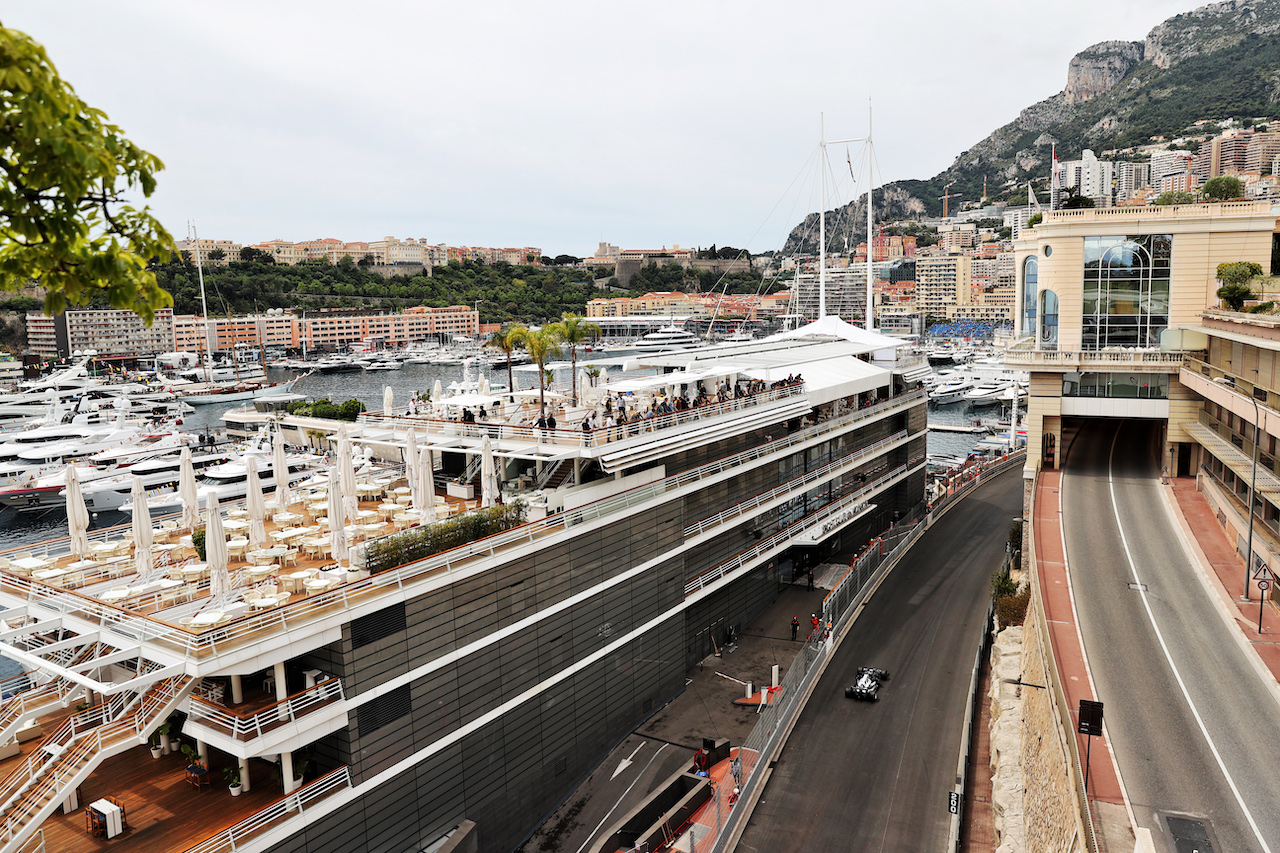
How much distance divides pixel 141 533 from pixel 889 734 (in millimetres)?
21482


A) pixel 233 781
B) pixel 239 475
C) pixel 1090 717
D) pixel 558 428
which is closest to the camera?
pixel 1090 717

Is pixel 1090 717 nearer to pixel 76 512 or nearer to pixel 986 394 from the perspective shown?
pixel 76 512

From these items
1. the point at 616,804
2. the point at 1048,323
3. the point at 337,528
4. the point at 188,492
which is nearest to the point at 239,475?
the point at 188,492

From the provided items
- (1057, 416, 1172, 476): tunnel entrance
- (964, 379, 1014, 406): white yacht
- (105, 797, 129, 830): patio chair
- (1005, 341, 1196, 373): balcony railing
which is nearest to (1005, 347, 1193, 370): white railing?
(1005, 341, 1196, 373): balcony railing

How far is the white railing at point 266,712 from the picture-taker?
51.1 feet

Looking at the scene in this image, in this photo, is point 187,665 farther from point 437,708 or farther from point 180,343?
point 180,343

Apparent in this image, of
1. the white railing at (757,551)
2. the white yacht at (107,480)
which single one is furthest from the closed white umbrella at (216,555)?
the white yacht at (107,480)

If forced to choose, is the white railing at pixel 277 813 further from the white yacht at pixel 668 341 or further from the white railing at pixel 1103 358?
the white yacht at pixel 668 341

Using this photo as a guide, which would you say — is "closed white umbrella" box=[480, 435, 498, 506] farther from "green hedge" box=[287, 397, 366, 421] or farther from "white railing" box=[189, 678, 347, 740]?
"green hedge" box=[287, 397, 366, 421]

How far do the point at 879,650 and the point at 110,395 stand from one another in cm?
12934

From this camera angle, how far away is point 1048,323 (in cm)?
3703

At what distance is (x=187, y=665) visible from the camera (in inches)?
581

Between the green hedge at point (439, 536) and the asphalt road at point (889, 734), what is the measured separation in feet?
33.5

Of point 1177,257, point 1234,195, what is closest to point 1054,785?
point 1177,257
